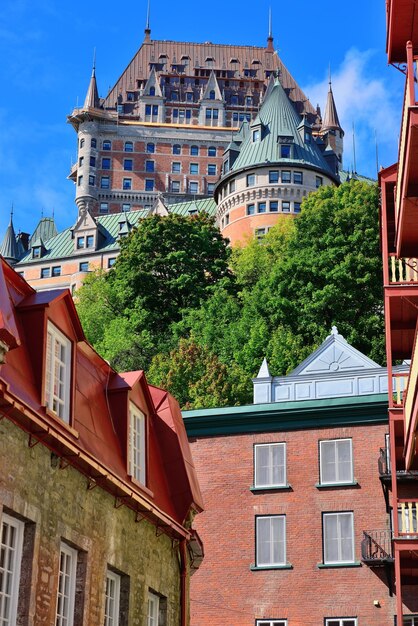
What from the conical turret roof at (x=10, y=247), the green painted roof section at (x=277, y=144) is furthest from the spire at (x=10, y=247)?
the green painted roof section at (x=277, y=144)

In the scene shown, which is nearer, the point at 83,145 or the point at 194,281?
the point at 194,281

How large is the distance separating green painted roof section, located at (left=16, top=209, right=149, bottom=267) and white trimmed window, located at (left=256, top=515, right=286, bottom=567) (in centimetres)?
8584

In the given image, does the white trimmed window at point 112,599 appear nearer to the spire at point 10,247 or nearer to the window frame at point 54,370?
the window frame at point 54,370

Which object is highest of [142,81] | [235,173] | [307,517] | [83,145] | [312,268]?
[142,81]

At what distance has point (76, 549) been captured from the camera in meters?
17.2

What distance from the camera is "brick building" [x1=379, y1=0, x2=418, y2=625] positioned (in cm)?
1607

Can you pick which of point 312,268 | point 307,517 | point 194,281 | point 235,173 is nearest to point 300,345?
point 312,268

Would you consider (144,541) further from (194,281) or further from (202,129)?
(202,129)

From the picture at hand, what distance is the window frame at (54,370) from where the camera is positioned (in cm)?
1655

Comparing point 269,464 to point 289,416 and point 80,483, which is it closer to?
point 289,416

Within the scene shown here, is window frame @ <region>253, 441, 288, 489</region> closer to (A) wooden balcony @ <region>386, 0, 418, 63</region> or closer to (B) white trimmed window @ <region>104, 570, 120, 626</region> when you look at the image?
(B) white trimmed window @ <region>104, 570, 120, 626</region>

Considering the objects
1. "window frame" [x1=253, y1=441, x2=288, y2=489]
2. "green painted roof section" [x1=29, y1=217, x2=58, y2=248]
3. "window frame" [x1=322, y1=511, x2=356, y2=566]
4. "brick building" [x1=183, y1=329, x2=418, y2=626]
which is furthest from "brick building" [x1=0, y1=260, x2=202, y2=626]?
"green painted roof section" [x1=29, y1=217, x2=58, y2=248]

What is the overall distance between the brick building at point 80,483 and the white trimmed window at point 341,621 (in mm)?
10460

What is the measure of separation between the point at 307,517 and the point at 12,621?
1908 cm
